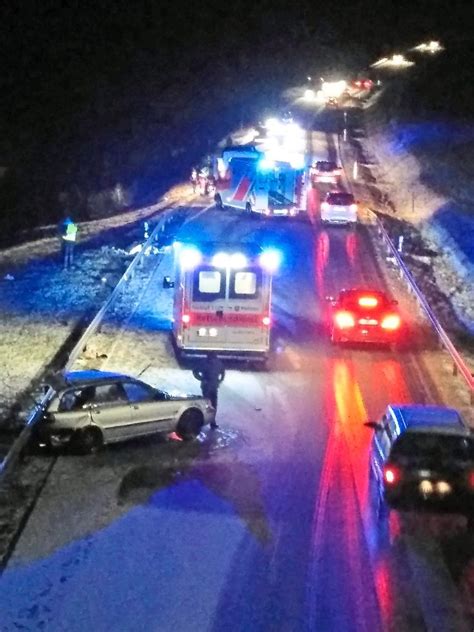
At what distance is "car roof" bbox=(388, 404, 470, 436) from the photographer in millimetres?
14352

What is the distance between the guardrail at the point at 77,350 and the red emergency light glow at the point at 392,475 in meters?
5.10

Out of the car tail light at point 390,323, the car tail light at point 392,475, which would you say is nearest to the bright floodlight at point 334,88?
the car tail light at point 390,323

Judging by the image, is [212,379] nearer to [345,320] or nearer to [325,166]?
[345,320]

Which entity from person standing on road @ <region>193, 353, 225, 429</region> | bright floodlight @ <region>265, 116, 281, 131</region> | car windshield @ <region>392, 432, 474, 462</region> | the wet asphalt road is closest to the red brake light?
the wet asphalt road

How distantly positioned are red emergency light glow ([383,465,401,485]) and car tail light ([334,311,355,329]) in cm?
1156

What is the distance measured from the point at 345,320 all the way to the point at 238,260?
3413 mm

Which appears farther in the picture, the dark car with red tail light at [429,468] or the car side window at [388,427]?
the car side window at [388,427]

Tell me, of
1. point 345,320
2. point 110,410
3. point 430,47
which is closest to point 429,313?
point 345,320

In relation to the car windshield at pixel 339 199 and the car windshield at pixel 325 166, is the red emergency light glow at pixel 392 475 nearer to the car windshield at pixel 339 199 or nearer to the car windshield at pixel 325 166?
the car windshield at pixel 339 199

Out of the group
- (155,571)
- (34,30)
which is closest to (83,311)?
(155,571)

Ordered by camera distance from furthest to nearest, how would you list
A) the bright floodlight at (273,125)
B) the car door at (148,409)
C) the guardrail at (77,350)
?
the bright floodlight at (273,125), the car door at (148,409), the guardrail at (77,350)

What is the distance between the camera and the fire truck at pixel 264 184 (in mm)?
42094

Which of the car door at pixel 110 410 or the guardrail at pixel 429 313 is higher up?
the car door at pixel 110 410

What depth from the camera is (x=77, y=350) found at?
73.9 feet
